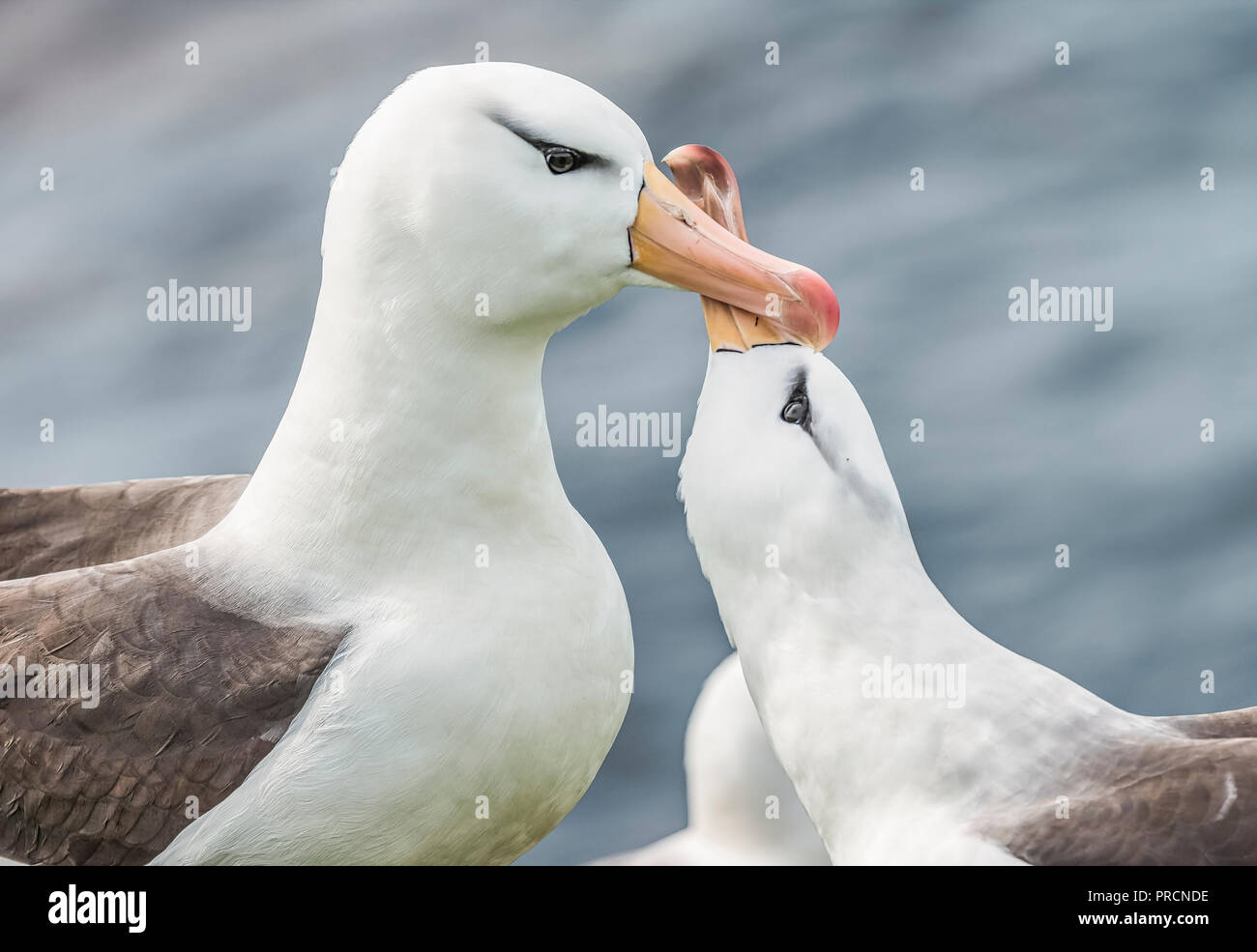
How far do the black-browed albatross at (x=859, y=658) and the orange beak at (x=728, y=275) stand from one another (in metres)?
0.02

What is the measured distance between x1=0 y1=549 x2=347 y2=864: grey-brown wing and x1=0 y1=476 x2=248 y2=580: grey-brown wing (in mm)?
759

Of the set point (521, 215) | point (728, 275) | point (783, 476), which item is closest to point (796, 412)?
point (783, 476)

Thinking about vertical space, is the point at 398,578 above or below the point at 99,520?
below

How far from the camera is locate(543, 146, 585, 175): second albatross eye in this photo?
3.10 meters

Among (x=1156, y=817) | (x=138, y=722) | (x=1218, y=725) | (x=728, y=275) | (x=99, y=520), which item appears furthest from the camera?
(x=99, y=520)

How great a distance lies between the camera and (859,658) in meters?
3.10

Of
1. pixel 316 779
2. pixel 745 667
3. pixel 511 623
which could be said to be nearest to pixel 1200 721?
pixel 745 667

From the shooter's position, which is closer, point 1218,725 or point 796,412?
point 796,412

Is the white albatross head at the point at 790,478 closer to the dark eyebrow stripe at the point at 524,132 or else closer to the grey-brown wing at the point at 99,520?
the dark eyebrow stripe at the point at 524,132

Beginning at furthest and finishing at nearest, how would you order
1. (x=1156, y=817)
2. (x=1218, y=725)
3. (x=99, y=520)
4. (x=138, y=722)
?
1. (x=99, y=520)
2. (x=1218, y=725)
3. (x=138, y=722)
4. (x=1156, y=817)

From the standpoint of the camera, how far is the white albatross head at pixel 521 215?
3.07 metres

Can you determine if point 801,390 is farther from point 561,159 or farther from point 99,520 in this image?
point 99,520

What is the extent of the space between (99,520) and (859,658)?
1.90 meters
